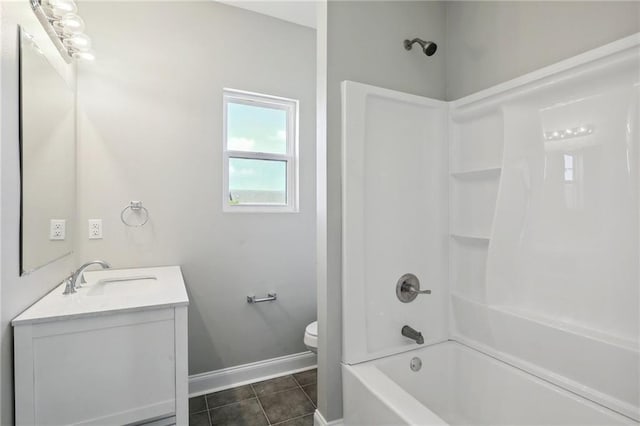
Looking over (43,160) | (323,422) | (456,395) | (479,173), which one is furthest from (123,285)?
(479,173)

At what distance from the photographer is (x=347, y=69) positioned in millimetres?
1525

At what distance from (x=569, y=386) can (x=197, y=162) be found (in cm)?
238

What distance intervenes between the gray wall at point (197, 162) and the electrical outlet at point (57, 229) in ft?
0.98

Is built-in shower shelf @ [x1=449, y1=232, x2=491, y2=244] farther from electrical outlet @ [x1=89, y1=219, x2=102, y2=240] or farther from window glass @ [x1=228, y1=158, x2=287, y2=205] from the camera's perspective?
electrical outlet @ [x1=89, y1=219, x2=102, y2=240]

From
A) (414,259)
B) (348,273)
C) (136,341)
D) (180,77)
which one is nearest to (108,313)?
(136,341)

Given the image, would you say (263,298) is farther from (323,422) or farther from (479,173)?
(479,173)

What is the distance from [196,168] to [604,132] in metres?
2.23

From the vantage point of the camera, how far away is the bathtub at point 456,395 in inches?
45.7

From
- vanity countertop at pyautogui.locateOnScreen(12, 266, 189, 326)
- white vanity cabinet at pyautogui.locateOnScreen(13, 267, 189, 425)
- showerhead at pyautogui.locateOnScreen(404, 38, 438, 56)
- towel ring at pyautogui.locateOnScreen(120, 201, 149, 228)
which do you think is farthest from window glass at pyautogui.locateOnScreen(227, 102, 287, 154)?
white vanity cabinet at pyautogui.locateOnScreen(13, 267, 189, 425)

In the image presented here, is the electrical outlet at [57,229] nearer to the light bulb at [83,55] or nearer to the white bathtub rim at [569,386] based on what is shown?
the light bulb at [83,55]

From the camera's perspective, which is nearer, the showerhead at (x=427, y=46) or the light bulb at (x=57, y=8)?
the light bulb at (x=57, y=8)

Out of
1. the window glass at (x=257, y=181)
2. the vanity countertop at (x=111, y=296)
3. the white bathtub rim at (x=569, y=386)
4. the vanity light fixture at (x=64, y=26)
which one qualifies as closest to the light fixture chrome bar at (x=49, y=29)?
the vanity light fixture at (x=64, y=26)

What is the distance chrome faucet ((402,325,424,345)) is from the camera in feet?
5.10

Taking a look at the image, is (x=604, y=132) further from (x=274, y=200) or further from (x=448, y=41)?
(x=274, y=200)
